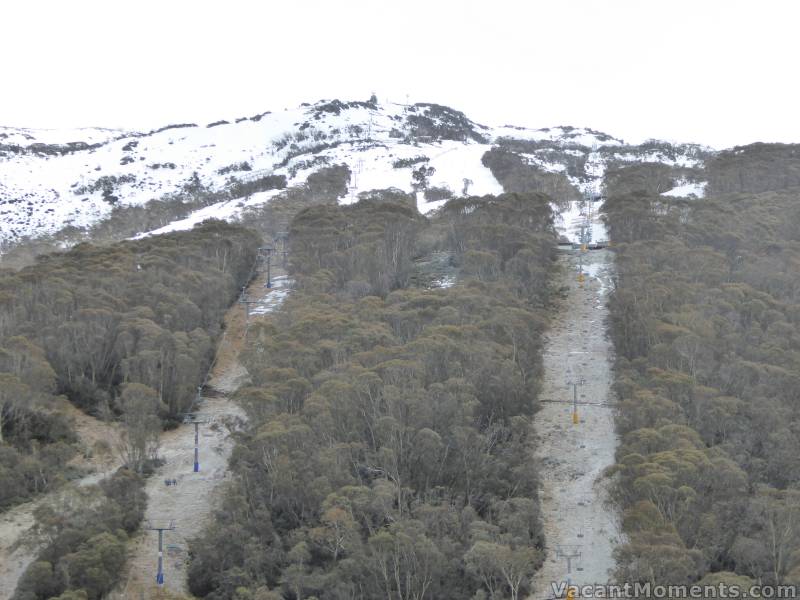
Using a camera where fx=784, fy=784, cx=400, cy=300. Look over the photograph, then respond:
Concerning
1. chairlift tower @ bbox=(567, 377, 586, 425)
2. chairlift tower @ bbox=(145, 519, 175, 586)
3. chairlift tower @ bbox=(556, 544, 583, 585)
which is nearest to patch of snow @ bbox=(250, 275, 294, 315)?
chairlift tower @ bbox=(567, 377, 586, 425)

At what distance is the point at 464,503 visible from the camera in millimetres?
22062

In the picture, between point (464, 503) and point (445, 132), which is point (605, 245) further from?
point (445, 132)

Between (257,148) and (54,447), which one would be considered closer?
(54,447)

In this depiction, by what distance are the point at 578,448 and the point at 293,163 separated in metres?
96.5

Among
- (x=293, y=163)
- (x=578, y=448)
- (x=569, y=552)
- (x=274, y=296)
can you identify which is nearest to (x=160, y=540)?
(x=569, y=552)

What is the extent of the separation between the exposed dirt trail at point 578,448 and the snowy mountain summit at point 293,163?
22705 millimetres

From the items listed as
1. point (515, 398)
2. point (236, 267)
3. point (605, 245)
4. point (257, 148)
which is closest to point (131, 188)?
point (257, 148)

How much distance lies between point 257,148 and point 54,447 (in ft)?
384

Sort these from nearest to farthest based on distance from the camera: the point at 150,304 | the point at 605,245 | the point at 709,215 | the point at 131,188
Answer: the point at 150,304 < the point at 709,215 < the point at 605,245 < the point at 131,188

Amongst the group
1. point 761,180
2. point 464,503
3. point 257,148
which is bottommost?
point 464,503

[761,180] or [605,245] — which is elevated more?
[761,180]

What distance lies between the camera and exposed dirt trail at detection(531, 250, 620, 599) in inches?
812

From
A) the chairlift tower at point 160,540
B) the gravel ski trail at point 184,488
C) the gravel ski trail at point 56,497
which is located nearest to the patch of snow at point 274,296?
the gravel ski trail at point 184,488

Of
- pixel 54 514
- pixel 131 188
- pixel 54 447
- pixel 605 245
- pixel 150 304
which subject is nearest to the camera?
pixel 54 514
